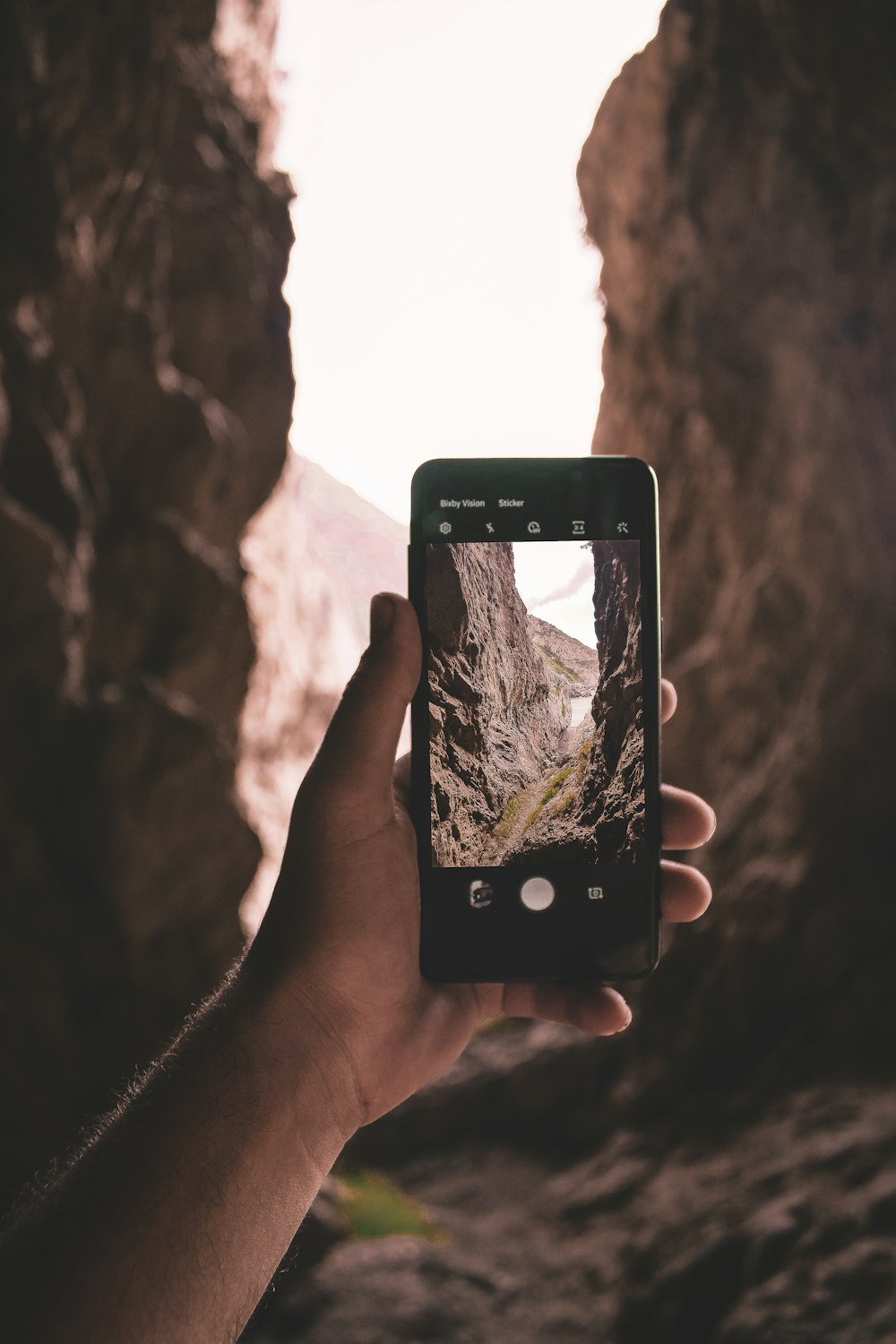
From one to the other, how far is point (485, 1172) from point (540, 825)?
7.44 feet

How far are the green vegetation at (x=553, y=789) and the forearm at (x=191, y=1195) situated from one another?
13.6 inches

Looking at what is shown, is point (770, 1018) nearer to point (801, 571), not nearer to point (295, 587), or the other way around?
point (801, 571)

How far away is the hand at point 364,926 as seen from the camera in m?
0.91

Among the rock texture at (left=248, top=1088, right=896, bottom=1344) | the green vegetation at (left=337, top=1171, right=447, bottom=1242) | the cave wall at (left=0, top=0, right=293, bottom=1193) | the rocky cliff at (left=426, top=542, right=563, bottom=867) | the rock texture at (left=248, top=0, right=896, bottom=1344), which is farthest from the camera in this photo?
the cave wall at (left=0, top=0, right=293, bottom=1193)

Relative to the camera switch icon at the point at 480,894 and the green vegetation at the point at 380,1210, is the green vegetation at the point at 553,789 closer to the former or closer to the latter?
the camera switch icon at the point at 480,894

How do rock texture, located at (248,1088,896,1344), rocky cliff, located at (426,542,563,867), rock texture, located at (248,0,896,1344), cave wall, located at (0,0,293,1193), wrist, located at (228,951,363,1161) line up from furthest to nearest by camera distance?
cave wall, located at (0,0,293,1193)
rock texture, located at (248,0,896,1344)
rock texture, located at (248,1088,896,1344)
rocky cliff, located at (426,542,563,867)
wrist, located at (228,951,363,1161)

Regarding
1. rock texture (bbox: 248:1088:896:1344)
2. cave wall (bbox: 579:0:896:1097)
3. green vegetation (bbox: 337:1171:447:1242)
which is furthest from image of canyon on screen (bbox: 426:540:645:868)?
cave wall (bbox: 579:0:896:1097)

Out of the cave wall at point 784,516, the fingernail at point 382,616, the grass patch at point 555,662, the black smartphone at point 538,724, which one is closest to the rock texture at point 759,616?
the cave wall at point 784,516

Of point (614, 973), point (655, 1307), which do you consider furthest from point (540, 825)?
point (655, 1307)

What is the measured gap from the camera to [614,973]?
1.02 meters

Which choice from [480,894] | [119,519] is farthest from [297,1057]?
[119,519]

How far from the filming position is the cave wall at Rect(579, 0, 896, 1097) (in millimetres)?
2896

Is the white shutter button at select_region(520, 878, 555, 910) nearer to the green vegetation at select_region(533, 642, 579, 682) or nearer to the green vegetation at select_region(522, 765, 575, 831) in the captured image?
the green vegetation at select_region(522, 765, 575, 831)

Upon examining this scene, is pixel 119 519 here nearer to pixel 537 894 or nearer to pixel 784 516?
pixel 784 516
